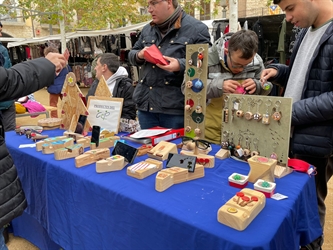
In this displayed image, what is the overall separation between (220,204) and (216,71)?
852 mm

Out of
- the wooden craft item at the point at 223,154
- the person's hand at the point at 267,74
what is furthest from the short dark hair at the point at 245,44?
the wooden craft item at the point at 223,154

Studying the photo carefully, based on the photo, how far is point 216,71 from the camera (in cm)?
154

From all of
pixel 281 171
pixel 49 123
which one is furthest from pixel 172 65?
pixel 49 123

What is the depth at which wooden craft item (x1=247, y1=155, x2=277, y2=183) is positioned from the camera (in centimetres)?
102

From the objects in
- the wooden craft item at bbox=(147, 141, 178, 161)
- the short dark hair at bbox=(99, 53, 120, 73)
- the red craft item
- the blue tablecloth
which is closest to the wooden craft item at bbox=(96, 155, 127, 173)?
the blue tablecloth

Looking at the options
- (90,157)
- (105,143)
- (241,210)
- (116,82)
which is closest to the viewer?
(241,210)

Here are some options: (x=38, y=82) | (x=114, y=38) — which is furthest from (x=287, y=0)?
(x=114, y=38)

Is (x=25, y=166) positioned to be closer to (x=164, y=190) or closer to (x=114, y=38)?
(x=164, y=190)

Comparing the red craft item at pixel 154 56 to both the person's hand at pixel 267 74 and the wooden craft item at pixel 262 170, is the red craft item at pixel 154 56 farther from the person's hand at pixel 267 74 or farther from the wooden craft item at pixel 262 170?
the wooden craft item at pixel 262 170

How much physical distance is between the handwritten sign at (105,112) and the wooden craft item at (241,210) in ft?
3.41

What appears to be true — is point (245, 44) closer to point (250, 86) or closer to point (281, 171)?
point (250, 86)

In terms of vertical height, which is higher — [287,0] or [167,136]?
[287,0]

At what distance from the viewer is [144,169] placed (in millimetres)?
1123

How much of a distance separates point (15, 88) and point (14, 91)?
0.01 metres
